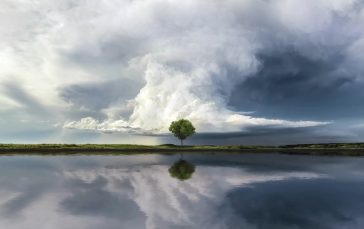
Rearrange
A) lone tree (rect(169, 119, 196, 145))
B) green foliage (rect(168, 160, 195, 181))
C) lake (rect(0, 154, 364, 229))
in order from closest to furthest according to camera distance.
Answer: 1. lake (rect(0, 154, 364, 229))
2. green foliage (rect(168, 160, 195, 181))
3. lone tree (rect(169, 119, 196, 145))

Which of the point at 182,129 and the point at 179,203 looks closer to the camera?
the point at 179,203

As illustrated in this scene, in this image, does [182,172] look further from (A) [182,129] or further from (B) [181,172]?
(A) [182,129]

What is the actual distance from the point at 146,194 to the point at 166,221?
11.8m

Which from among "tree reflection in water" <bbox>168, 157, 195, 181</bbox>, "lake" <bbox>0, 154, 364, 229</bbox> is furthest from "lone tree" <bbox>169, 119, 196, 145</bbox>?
"lake" <bbox>0, 154, 364, 229</bbox>

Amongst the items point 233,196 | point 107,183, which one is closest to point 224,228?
point 233,196

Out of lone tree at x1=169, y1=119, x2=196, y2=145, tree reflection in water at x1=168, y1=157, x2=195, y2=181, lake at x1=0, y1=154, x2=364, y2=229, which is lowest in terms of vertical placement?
lake at x1=0, y1=154, x2=364, y2=229

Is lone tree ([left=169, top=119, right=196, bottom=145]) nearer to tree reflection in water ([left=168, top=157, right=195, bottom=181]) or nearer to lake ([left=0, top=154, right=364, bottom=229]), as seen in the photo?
tree reflection in water ([left=168, top=157, right=195, bottom=181])

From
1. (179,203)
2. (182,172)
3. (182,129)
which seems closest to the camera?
(179,203)

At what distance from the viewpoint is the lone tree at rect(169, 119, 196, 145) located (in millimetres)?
178750

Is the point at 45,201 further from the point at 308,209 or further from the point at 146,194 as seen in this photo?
the point at 308,209

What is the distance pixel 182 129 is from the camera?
584ft

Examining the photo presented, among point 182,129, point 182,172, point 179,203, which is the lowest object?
point 179,203

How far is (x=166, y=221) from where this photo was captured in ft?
79.5

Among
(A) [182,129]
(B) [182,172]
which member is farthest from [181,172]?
(A) [182,129]
